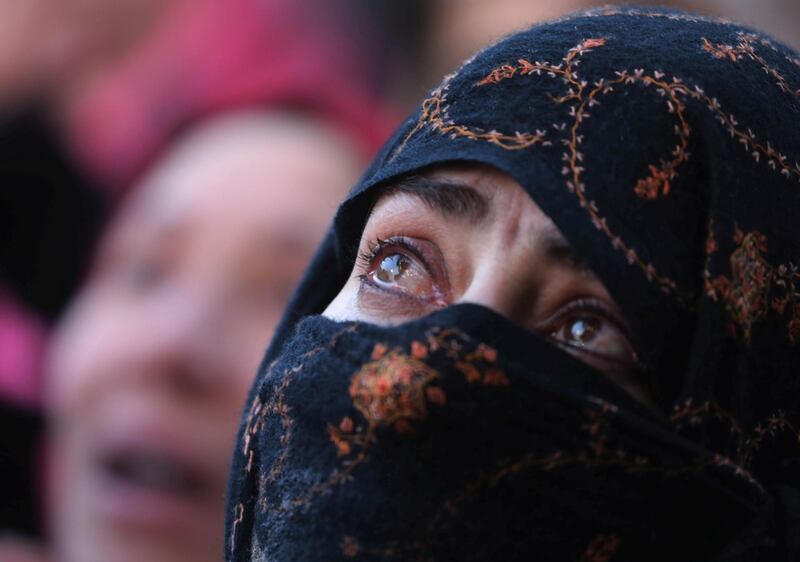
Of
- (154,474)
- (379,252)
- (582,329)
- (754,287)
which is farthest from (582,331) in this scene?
(154,474)


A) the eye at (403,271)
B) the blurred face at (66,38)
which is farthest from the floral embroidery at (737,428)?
the blurred face at (66,38)

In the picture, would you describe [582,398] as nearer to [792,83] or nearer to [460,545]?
[460,545]

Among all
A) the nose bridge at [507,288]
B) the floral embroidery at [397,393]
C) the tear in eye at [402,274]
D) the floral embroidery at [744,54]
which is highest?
the floral embroidery at [744,54]

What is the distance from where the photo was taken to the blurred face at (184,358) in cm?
356

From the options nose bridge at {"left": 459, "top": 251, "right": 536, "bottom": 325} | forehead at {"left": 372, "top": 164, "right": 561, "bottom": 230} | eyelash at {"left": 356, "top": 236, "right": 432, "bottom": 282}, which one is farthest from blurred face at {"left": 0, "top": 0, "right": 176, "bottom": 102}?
nose bridge at {"left": 459, "top": 251, "right": 536, "bottom": 325}

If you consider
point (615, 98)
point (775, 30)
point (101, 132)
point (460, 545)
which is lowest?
point (460, 545)

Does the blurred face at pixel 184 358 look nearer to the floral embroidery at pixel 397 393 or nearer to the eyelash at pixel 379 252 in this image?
the eyelash at pixel 379 252

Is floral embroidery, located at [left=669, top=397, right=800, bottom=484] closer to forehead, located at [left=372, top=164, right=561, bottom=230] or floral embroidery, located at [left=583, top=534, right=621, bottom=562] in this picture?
floral embroidery, located at [left=583, top=534, right=621, bottom=562]

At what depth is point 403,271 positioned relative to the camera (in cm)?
176

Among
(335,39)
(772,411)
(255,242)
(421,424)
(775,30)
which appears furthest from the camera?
(775,30)

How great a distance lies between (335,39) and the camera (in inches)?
177

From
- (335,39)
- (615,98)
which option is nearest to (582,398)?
(615,98)

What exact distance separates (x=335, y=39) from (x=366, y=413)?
3220 millimetres

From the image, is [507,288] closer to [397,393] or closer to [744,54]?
[397,393]
